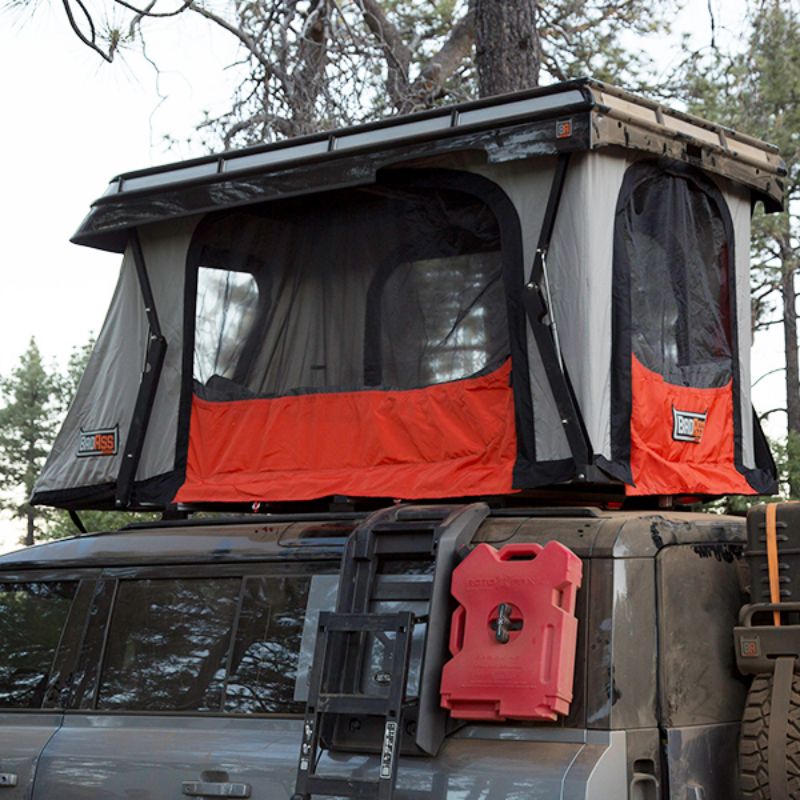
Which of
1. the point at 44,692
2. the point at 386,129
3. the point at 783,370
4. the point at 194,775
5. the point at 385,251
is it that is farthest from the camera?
the point at 783,370

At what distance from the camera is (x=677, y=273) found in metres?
6.69

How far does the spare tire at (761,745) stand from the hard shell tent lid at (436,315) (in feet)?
5.62

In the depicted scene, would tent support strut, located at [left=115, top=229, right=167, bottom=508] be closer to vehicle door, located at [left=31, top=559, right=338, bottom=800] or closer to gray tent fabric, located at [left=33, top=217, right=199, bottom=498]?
gray tent fabric, located at [left=33, top=217, right=199, bottom=498]

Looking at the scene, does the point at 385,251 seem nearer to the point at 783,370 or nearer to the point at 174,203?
the point at 174,203

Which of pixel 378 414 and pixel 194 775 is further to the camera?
pixel 378 414

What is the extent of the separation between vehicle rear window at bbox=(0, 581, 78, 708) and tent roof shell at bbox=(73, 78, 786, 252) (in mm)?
2261

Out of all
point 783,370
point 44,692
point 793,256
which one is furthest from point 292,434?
point 783,370

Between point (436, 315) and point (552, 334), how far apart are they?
0.75 metres

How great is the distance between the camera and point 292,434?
270 inches

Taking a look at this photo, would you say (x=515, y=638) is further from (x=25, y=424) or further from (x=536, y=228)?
(x=25, y=424)

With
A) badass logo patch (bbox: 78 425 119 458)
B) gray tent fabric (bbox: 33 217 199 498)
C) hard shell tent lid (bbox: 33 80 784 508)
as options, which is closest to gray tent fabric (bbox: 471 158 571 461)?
hard shell tent lid (bbox: 33 80 784 508)

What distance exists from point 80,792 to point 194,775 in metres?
0.52

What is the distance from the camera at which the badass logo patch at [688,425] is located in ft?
21.1

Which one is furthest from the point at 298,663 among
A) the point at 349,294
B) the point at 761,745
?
the point at 349,294
